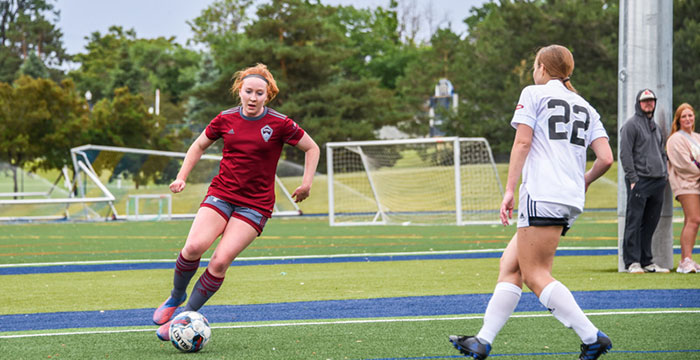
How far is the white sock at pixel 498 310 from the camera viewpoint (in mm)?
5246

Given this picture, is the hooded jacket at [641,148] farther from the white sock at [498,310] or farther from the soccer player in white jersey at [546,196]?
the white sock at [498,310]

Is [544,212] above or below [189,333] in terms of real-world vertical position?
above

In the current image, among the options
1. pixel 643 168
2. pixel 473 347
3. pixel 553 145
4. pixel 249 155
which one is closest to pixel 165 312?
pixel 249 155

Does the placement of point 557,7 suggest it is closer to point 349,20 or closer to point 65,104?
point 65,104

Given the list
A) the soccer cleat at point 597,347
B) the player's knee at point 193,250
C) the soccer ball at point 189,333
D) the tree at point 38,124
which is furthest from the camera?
the tree at point 38,124

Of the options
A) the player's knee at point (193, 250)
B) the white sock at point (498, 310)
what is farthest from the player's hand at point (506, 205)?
the player's knee at point (193, 250)

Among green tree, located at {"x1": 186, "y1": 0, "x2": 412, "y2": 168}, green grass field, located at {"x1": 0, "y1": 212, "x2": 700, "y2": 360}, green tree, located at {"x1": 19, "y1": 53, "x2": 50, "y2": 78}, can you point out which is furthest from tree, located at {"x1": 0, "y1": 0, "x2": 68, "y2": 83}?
green grass field, located at {"x1": 0, "y1": 212, "x2": 700, "y2": 360}

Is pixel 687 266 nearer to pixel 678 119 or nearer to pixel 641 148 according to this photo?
pixel 641 148

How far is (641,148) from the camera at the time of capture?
404 inches

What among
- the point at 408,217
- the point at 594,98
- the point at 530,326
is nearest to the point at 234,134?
the point at 530,326

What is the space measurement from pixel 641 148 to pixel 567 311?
5.58 meters

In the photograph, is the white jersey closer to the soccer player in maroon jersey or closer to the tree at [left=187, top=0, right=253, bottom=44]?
the soccer player in maroon jersey

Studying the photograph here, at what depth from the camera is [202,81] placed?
64.2 metres

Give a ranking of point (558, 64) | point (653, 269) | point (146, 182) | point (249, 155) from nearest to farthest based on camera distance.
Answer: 1. point (558, 64)
2. point (249, 155)
3. point (653, 269)
4. point (146, 182)
